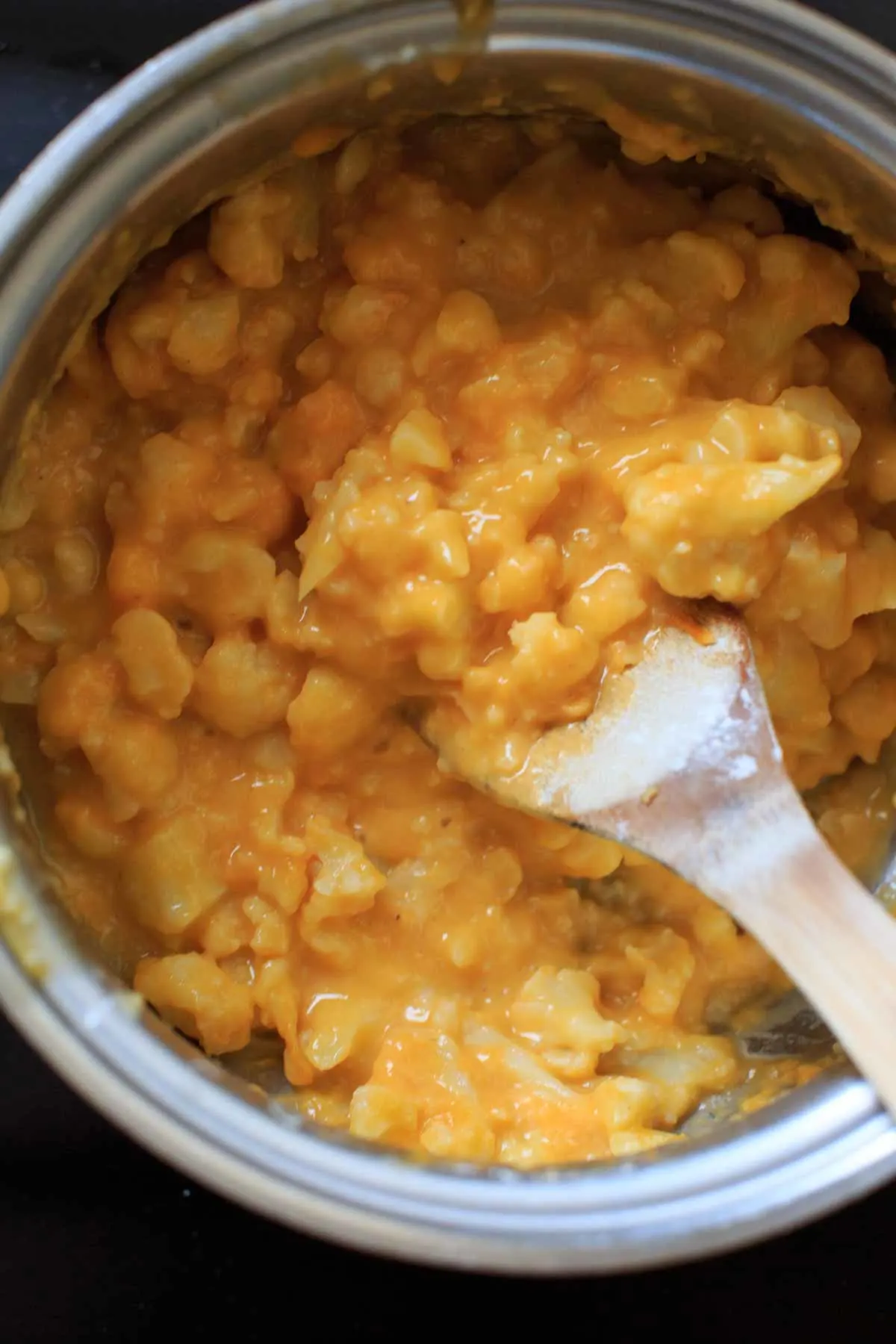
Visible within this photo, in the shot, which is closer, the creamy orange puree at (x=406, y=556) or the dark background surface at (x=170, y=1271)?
the creamy orange puree at (x=406, y=556)

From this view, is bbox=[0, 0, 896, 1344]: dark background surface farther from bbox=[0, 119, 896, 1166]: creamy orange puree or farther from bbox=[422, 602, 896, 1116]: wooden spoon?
bbox=[422, 602, 896, 1116]: wooden spoon

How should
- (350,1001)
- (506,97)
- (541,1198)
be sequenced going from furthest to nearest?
(350,1001), (506,97), (541,1198)

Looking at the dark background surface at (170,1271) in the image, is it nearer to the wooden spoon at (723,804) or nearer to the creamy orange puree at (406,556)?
the creamy orange puree at (406,556)

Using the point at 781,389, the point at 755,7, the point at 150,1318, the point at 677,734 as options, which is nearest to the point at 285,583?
the point at 677,734

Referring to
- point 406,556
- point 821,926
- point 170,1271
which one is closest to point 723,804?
point 821,926

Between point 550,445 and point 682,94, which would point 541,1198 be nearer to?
point 550,445

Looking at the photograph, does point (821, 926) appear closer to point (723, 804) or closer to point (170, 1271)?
point (723, 804)

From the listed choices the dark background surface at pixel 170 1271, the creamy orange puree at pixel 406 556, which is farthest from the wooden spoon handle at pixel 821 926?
the dark background surface at pixel 170 1271
